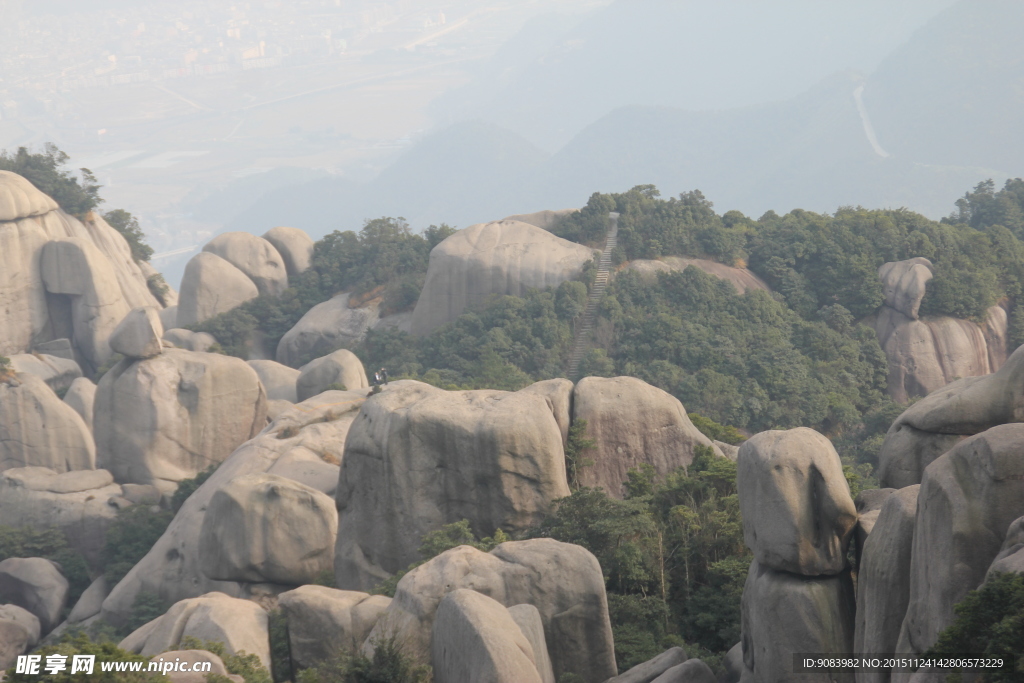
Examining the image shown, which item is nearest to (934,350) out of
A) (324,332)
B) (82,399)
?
(324,332)

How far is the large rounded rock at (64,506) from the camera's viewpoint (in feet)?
99.2

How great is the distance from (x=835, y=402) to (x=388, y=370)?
666 inches

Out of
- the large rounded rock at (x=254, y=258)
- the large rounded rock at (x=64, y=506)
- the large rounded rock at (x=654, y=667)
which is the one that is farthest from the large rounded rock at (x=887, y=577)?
the large rounded rock at (x=254, y=258)

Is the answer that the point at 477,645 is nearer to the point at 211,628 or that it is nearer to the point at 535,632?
the point at 535,632

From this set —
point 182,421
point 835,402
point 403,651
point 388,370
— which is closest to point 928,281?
point 835,402

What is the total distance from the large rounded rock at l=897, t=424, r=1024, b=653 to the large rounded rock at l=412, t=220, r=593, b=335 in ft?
95.6

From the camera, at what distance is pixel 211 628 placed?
1638 centimetres

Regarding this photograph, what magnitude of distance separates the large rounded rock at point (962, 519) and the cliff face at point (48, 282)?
1504 inches

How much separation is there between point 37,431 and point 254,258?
57.4 ft

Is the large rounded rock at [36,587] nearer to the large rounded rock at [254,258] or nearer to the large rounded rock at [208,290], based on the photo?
the large rounded rock at [208,290]

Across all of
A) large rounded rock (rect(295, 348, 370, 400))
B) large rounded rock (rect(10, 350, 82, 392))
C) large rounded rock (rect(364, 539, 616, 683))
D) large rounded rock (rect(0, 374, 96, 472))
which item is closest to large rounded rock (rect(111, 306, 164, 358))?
large rounded rock (rect(0, 374, 96, 472))

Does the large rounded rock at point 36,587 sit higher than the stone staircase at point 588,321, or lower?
lower

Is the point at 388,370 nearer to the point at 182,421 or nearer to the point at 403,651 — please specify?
the point at 182,421

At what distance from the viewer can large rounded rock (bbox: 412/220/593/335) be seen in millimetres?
39656
